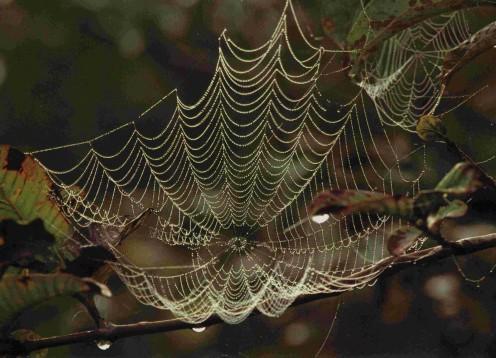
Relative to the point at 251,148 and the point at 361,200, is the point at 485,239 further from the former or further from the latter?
the point at 251,148

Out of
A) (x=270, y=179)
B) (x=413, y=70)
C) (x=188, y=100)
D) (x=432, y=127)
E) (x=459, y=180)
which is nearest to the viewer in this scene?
(x=459, y=180)

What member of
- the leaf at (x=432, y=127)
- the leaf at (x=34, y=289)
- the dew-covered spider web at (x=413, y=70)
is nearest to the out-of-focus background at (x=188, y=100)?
the dew-covered spider web at (x=413, y=70)

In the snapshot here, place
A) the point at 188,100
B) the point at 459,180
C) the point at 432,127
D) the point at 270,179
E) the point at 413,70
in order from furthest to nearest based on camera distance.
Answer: the point at 188,100
the point at 270,179
the point at 413,70
the point at 432,127
the point at 459,180

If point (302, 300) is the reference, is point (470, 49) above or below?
above

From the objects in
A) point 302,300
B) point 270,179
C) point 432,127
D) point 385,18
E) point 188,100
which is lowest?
point 302,300

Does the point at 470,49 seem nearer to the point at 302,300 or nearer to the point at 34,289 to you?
the point at 302,300

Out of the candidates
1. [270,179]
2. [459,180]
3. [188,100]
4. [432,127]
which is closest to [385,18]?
[432,127]
